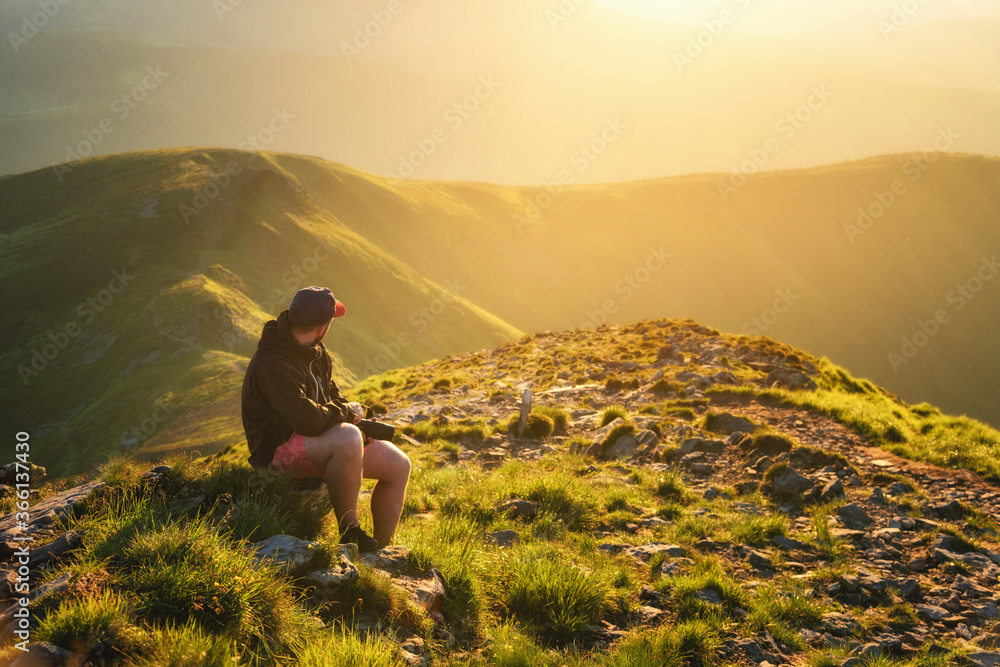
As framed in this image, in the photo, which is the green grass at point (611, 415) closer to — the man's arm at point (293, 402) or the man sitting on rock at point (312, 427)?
the man sitting on rock at point (312, 427)

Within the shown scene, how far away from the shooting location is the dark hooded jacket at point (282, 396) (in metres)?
5.23

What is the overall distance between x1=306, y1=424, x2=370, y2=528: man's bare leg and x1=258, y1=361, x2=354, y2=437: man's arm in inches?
4.8

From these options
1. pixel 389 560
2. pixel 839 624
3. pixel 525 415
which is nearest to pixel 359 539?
pixel 389 560

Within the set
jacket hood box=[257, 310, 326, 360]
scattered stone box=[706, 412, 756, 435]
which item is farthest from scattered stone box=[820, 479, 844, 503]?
jacket hood box=[257, 310, 326, 360]

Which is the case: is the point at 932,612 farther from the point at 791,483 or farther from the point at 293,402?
the point at 293,402

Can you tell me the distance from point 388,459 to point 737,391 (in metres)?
11.5

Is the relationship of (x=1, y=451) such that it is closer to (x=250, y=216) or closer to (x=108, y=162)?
(x=250, y=216)

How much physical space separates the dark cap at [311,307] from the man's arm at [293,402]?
469mm

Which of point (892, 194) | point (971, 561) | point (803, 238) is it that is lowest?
point (971, 561)

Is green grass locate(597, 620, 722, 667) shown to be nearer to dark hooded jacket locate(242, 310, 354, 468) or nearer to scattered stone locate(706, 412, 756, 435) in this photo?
dark hooded jacket locate(242, 310, 354, 468)

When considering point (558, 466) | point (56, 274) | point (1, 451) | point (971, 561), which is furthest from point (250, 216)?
point (971, 561)

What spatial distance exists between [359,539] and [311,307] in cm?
225

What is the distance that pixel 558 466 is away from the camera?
37.6 ft

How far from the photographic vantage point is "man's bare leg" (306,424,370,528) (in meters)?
5.34
